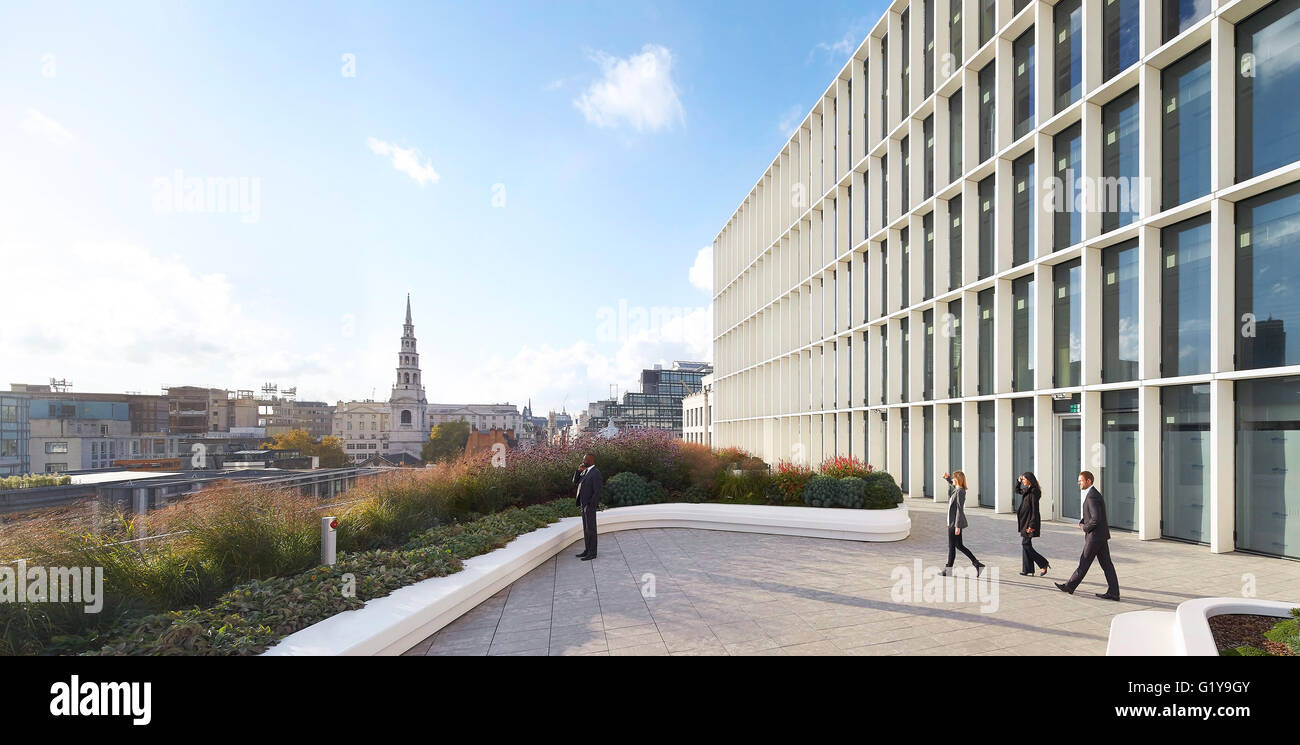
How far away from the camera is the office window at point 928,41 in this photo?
20141 millimetres

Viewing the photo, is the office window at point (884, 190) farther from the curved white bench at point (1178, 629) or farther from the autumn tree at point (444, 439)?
the autumn tree at point (444, 439)

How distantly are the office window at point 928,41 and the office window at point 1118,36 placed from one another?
20.8ft

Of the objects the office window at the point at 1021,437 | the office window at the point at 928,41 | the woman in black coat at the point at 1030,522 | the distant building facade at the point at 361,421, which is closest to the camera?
the woman in black coat at the point at 1030,522

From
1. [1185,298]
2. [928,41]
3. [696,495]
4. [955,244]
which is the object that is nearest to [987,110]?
[955,244]

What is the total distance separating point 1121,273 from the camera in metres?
13.4

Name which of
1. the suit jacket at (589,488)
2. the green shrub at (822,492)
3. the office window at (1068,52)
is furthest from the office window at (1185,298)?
the suit jacket at (589,488)

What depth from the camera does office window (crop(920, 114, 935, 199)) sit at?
19953mm

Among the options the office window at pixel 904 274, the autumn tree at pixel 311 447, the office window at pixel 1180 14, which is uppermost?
the office window at pixel 1180 14

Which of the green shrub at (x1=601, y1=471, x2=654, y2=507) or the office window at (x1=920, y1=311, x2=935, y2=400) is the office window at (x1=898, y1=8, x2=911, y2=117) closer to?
the office window at (x1=920, y1=311, x2=935, y2=400)

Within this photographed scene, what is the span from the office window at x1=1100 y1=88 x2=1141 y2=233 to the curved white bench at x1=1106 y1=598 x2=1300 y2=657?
33.1ft

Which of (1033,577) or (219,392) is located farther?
(219,392)
